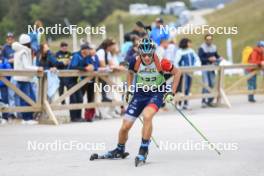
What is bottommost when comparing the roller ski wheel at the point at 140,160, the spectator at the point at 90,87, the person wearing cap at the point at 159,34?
the roller ski wheel at the point at 140,160

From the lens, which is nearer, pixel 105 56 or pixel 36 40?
pixel 36 40

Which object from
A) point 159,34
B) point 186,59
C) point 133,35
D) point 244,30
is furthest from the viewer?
point 244,30

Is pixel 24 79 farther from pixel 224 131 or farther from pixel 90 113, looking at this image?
pixel 224 131

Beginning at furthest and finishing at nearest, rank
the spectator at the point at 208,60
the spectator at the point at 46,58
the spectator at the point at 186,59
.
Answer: the spectator at the point at 208,60, the spectator at the point at 186,59, the spectator at the point at 46,58

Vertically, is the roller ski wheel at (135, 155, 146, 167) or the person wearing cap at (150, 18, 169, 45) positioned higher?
the person wearing cap at (150, 18, 169, 45)

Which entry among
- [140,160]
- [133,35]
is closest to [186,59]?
[133,35]

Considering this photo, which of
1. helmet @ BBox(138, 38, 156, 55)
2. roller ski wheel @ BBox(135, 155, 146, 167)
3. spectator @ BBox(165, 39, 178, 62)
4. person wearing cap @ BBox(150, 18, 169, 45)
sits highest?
person wearing cap @ BBox(150, 18, 169, 45)

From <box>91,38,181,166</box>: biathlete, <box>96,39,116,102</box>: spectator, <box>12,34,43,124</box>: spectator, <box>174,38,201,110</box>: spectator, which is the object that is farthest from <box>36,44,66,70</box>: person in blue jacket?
<box>91,38,181,166</box>: biathlete

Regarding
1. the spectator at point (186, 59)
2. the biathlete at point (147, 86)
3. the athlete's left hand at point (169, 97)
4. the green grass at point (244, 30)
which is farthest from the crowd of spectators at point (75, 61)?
the green grass at point (244, 30)

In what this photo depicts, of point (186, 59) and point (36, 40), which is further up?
point (36, 40)

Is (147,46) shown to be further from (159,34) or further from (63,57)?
(159,34)

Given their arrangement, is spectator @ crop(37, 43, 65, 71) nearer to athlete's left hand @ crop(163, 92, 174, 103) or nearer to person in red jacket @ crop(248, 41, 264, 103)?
person in red jacket @ crop(248, 41, 264, 103)

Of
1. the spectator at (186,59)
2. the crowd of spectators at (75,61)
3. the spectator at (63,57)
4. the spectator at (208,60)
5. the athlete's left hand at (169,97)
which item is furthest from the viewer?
the spectator at (208,60)

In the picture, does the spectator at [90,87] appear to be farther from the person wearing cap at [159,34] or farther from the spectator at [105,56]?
the person wearing cap at [159,34]
